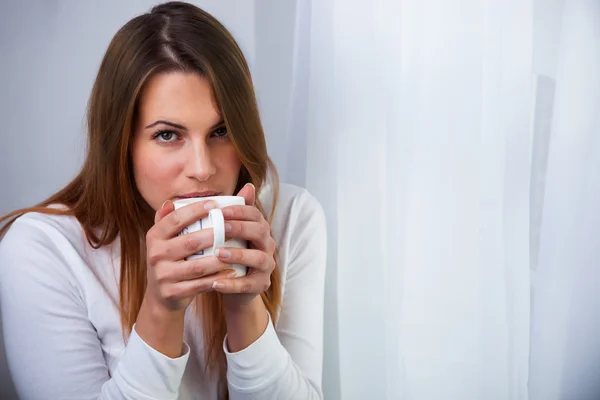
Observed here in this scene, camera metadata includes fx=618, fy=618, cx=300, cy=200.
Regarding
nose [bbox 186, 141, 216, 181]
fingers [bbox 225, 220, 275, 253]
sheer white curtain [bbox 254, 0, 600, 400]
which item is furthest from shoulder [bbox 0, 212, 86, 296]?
sheer white curtain [bbox 254, 0, 600, 400]

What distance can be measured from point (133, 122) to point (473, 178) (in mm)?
529

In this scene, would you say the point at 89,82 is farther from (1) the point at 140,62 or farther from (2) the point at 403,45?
(2) the point at 403,45

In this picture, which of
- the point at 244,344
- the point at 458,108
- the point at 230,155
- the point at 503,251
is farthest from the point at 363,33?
the point at 244,344

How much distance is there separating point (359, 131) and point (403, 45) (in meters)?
0.18

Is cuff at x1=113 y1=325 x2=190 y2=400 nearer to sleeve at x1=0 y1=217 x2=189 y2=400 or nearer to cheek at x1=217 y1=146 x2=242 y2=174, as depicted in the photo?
sleeve at x1=0 y1=217 x2=189 y2=400

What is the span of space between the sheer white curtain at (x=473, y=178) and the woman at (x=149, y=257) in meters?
0.20

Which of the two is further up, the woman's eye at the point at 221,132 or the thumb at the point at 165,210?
the woman's eye at the point at 221,132

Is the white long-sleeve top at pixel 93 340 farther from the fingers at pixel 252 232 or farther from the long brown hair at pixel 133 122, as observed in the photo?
the fingers at pixel 252 232

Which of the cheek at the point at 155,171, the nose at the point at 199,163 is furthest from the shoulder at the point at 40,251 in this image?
the nose at the point at 199,163

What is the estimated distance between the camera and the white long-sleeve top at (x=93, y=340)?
0.87 metres

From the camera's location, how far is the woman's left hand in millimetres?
744

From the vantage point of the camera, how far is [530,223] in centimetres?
98

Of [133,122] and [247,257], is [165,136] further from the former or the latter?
[247,257]

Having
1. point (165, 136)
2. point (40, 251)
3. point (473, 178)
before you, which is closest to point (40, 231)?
point (40, 251)
